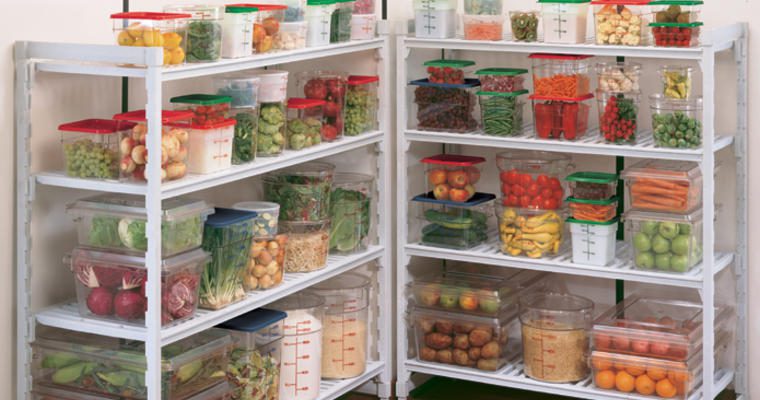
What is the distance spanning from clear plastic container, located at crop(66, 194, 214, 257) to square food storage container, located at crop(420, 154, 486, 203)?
4.56 feet

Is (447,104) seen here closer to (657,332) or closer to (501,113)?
(501,113)

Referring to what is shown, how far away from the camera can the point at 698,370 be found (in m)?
4.44

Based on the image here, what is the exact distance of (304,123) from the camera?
4.28 metres

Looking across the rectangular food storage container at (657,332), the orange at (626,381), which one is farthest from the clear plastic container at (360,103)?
the orange at (626,381)

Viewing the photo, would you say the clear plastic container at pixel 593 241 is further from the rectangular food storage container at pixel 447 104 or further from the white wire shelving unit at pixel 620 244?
the rectangular food storage container at pixel 447 104

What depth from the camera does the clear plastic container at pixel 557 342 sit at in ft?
14.9

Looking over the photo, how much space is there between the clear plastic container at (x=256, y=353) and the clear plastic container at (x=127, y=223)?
50cm

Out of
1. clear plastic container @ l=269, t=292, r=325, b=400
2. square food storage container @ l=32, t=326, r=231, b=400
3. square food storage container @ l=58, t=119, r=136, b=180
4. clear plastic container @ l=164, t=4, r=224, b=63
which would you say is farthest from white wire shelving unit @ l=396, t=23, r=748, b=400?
square food storage container @ l=58, t=119, r=136, b=180

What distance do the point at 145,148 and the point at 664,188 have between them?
1964mm

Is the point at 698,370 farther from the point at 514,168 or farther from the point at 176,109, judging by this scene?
the point at 176,109

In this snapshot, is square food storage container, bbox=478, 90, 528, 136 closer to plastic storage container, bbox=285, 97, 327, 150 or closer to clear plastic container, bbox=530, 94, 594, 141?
clear plastic container, bbox=530, 94, 594, 141

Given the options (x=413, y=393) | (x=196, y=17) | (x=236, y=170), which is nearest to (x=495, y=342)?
(x=413, y=393)

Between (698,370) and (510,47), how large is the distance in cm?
142

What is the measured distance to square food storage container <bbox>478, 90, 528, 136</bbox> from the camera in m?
4.60
